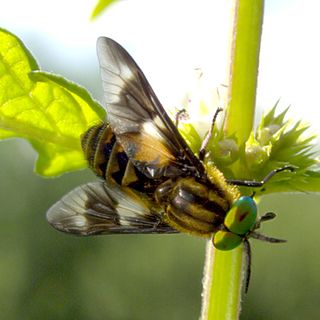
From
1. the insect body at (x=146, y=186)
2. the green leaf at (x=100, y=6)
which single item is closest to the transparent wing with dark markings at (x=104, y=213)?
the insect body at (x=146, y=186)

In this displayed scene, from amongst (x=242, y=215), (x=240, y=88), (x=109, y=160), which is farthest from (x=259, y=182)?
(x=109, y=160)

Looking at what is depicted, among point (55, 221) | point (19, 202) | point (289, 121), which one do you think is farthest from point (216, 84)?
point (19, 202)

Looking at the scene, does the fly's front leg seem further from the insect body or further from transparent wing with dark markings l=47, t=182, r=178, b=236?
transparent wing with dark markings l=47, t=182, r=178, b=236

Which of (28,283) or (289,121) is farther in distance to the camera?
(28,283)

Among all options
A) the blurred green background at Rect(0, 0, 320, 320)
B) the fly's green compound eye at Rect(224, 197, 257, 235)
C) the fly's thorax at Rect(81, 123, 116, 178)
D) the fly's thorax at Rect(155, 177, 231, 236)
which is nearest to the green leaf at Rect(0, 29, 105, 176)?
the fly's thorax at Rect(81, 123, 116, 178)

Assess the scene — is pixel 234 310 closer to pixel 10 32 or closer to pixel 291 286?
pixel 10 32

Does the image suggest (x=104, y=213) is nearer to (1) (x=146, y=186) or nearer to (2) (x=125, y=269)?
(1) (x=146, y=186)

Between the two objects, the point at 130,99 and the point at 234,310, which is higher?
the point at 130,99

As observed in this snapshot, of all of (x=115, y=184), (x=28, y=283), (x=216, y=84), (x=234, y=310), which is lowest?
(x=28, y=283)
